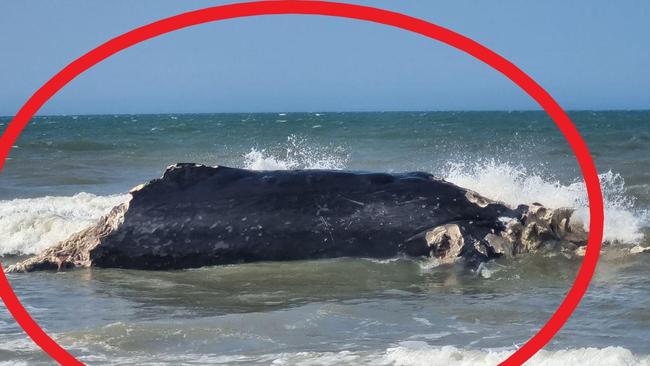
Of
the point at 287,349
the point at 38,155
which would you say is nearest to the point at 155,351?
the point at 287,349

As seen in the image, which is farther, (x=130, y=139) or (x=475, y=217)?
(x=130, y=139)

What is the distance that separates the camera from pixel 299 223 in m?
10.5

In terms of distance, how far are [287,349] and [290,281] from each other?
2734mm

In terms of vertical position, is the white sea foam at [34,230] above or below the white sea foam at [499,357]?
above

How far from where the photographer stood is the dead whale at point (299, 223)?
10305mm

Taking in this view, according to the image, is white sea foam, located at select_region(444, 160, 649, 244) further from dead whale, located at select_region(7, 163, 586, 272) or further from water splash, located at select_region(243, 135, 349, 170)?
water splash, located at select_region(243, 135, 349, 170)

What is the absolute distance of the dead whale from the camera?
10.3 metres

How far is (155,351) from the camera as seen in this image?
7066 mm

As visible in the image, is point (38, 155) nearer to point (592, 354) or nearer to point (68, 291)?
point (68, 291)

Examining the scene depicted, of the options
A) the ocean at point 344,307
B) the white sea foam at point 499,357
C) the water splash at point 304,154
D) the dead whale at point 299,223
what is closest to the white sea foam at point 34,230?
the ocean at point 344,307

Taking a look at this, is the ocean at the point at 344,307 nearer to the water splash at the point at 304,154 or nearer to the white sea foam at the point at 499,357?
the white sea foam at the point at 499,357
